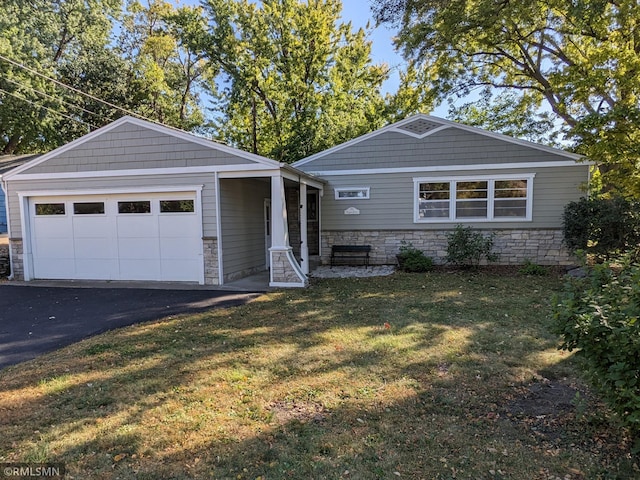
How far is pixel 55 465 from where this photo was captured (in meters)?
2.35

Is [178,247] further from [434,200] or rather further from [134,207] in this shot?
[434,200]

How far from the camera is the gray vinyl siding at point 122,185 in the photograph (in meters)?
8.51

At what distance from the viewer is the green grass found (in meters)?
2.37

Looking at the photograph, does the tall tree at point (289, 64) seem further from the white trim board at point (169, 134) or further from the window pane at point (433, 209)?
the white trim board at point (169, 134)

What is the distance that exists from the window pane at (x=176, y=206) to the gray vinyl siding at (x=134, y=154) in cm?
84

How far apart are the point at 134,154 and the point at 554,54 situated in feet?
44.2

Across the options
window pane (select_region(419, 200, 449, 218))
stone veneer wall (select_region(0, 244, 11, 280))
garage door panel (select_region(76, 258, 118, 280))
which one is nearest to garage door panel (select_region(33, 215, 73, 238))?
garage door panel (select_region(76, 258, 118, 280))

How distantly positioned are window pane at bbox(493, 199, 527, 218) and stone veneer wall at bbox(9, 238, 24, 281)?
42.0 feet

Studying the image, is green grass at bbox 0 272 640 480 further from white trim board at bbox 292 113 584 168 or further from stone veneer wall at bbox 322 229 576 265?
white trim board at bbox 292 113 584 168

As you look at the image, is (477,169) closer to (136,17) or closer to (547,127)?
(547,127)

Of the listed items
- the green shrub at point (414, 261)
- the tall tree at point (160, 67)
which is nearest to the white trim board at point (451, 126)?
the green shrub at point (414, 261)

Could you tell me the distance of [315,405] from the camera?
312cm

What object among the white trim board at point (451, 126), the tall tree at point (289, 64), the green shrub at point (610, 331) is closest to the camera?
the green shrub at point (610, 331)

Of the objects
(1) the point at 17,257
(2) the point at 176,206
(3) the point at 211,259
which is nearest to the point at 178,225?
(2) the point at 176,206
